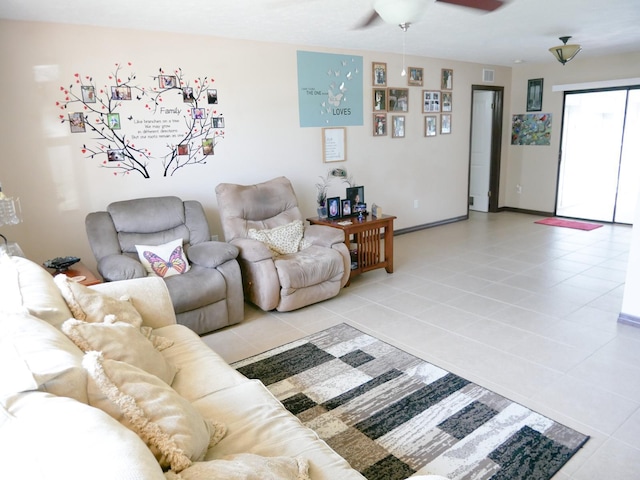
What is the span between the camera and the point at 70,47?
350cm

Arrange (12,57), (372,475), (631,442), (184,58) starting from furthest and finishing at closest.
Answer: (184,58) → (12,57) → (631,442) → (372,475)

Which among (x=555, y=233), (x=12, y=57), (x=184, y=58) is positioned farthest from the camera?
(x=555, y=233)

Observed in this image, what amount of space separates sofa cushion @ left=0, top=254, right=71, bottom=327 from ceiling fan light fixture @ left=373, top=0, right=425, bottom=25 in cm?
217

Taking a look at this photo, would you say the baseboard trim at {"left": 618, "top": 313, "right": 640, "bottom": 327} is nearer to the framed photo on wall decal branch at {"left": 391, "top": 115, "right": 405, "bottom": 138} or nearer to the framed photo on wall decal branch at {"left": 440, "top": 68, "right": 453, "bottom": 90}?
the framed photo on wall decal branch at {"left": 391, "top": 115, "right": 405, "bottom": 138}

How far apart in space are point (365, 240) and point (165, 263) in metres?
1.91

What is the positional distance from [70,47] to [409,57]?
386cm

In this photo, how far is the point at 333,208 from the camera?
4480 millimetres

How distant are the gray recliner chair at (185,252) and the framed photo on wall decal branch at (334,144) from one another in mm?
1862

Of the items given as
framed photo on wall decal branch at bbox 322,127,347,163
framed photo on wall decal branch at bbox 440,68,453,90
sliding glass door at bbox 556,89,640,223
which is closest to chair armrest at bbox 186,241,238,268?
framed photo on wall decal branch at bbox 322,127,347,163

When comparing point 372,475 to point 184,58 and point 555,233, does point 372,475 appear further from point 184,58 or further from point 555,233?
point 555,233

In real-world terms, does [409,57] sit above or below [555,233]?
above

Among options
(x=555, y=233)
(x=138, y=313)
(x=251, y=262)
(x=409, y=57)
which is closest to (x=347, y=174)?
(x=409, y=57)

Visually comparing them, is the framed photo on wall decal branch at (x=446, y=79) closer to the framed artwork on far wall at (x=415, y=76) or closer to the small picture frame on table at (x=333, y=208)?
the framed artwork on far wall at (x=415, y=76)

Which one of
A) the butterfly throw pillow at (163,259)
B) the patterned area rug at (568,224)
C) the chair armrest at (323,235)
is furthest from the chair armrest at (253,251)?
the patterned area rug at (568,224)
